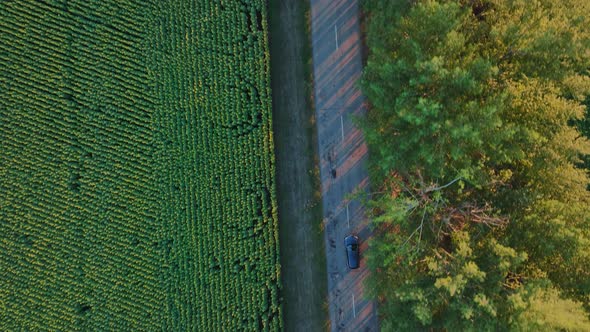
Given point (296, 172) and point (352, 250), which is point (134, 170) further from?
point (352, 250)

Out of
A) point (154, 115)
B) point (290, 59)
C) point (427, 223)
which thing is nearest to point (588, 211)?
point (427, 223)

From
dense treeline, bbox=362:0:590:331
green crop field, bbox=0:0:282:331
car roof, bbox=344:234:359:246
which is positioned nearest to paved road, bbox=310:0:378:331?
car roof, bbox=344:234:359:246

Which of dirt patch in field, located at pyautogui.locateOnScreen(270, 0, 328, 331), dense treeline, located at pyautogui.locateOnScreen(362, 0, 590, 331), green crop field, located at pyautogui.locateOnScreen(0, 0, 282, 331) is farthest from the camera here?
dirt patch in field, located at pyautogui.locateOnScreen(270, 0, 328, 331)

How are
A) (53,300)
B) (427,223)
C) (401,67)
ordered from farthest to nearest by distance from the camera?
1. (53,300)
2. (427,223)
3. (401,67)

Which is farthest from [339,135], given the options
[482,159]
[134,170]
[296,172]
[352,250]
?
[134,170]

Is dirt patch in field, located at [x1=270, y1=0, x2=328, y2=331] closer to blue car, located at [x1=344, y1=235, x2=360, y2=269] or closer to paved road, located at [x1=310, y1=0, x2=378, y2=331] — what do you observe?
paved road, located at [x1=310, y1=0, x2=378, y2=331]

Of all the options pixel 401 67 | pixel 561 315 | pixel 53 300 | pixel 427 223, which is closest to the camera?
pixel 561 315

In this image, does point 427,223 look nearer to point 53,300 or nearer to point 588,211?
point 588,211
